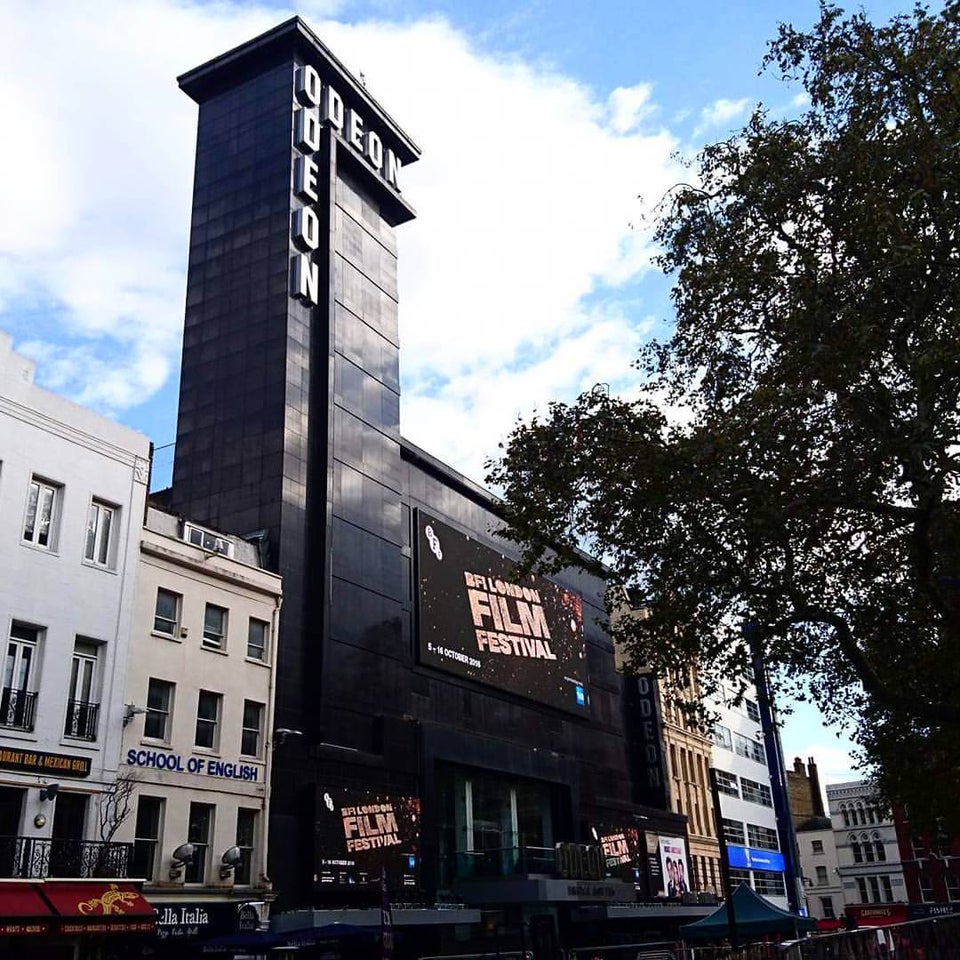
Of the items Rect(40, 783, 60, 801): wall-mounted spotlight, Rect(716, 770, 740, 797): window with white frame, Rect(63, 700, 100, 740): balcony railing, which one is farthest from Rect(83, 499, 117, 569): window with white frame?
Rect(716, 770, 740, 797): window with white frame

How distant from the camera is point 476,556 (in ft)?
160

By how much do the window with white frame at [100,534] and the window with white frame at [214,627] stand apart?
170 inches

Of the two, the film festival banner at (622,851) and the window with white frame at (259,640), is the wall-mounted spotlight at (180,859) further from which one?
the film festival banner at (622,851)

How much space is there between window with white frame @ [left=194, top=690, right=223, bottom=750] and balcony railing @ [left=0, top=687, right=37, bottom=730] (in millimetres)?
6222

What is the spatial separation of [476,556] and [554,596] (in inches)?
337

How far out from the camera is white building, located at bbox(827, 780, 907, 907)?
93.6m

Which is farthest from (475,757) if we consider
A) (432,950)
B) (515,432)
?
(515,432)

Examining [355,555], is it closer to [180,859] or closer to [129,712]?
[129,712]

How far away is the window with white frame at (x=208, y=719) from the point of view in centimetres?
3192

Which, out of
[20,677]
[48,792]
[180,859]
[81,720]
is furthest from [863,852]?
[20,677]

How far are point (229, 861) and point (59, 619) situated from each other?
8.88 metres

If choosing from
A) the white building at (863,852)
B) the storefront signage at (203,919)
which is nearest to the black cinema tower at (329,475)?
the storefront signage at (203,919)

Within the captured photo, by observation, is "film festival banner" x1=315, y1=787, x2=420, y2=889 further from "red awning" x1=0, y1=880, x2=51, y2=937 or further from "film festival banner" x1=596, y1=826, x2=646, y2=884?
"film festival banner" x1=596, y1=826, x2=646, y2=884

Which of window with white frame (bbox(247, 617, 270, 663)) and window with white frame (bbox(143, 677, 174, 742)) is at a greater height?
window with white frame (bbox(247, 617, 270, 663))
